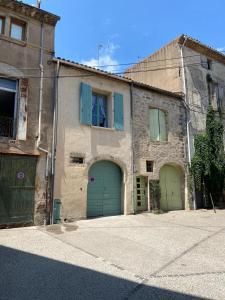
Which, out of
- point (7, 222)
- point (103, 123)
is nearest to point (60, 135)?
point (103, 123)

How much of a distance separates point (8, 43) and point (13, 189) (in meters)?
4.79

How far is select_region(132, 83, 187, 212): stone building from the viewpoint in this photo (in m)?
11.0

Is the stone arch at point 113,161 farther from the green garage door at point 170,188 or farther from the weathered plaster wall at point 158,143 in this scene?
the green garage door at point 170,188

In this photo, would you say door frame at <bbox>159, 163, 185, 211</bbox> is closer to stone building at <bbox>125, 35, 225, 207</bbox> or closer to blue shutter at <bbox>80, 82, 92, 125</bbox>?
stone building at <bbox>125, 35, 225, 207</bbox>

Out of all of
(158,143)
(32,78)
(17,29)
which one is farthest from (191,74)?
(17,29)

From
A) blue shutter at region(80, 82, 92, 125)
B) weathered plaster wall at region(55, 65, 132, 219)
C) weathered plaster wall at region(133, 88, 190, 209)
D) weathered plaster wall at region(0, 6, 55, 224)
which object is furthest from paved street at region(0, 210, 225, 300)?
blue shutter at region(80, 82, 92, 125)

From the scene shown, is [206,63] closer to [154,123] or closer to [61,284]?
[154,123]

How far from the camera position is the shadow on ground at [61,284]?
3.46m

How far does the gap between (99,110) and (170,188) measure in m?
4.88

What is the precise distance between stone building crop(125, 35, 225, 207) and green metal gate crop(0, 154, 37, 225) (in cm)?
776

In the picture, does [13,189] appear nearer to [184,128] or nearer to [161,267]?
[161,267]

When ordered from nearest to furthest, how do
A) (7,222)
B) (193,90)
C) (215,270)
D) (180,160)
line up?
(215,270)
(7,222)
(180,160)
(193,90)

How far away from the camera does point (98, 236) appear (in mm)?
6777

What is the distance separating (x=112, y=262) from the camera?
4770 millimetres
